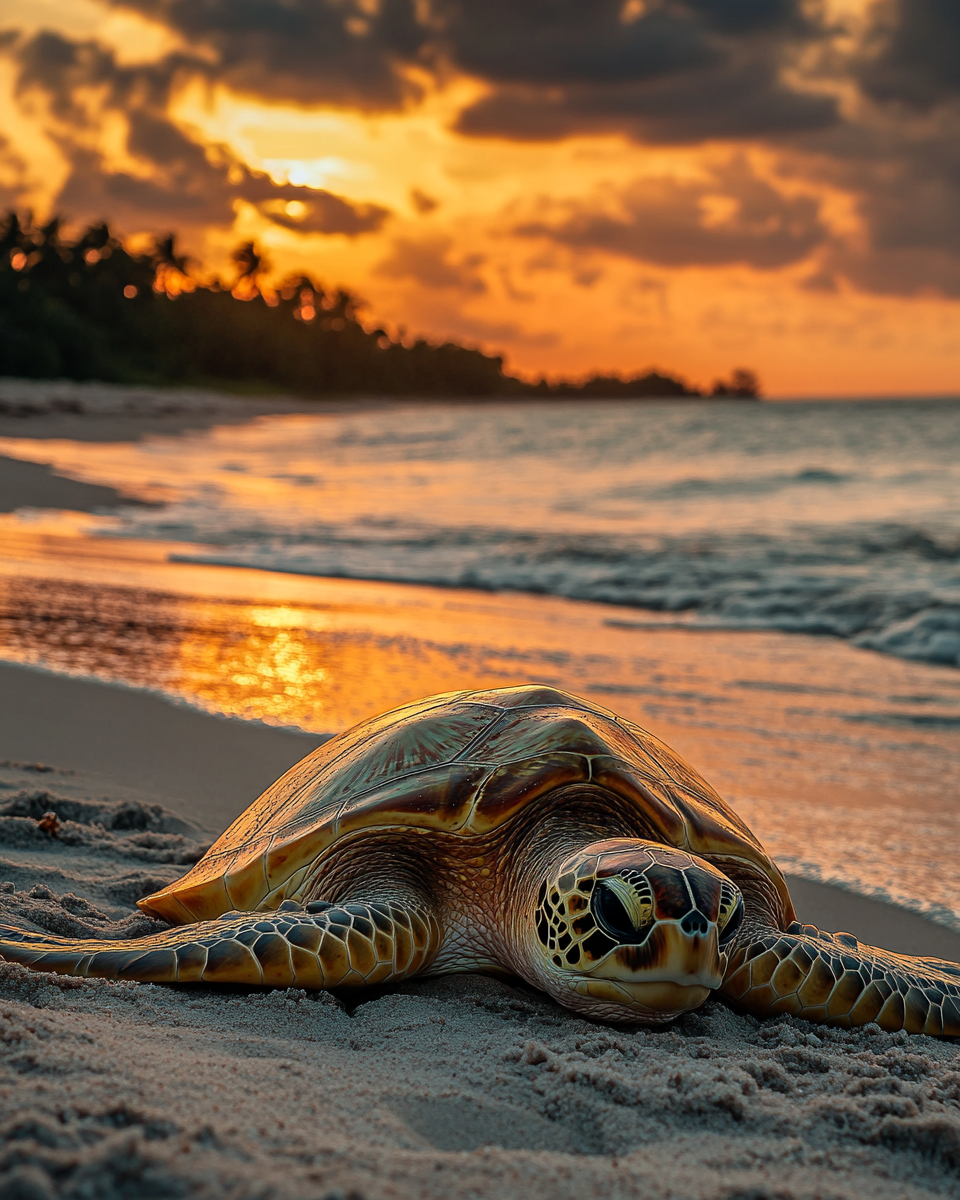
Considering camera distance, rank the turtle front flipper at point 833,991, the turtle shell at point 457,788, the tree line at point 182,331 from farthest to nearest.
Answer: the tree line at point 182,331, the turtle shell at point 457,788, the turtle front flipper at point 833,991

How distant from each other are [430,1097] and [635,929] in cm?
42

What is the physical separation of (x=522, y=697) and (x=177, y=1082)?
1.28 m

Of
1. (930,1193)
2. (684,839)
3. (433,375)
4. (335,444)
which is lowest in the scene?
(930,1193)

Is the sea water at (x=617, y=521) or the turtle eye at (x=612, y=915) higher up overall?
the sea water at (x=617, y=521)

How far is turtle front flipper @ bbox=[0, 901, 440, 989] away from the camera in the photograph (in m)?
1.88

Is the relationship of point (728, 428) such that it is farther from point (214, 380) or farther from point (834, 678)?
point (214, 380)

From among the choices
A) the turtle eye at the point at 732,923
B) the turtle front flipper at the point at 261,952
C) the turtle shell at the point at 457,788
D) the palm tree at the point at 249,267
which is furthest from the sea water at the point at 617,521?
the palm tree at the point at 249,267

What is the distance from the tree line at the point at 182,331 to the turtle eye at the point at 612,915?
44697mm

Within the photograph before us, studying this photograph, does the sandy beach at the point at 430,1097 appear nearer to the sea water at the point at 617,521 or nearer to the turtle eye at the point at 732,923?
the turtle eye at the point at 732,923

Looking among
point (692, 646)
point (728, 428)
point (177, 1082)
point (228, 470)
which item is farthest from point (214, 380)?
point (177, 1082)

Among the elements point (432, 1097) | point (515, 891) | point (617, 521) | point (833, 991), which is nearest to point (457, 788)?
point (515, 891)

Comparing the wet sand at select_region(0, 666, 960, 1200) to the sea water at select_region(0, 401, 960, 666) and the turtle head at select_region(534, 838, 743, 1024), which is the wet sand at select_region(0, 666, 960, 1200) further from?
the sea water at select_region(0, 401, 960, 666)

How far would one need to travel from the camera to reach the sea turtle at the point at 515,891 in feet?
5.73

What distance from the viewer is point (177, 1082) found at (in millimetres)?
1410
